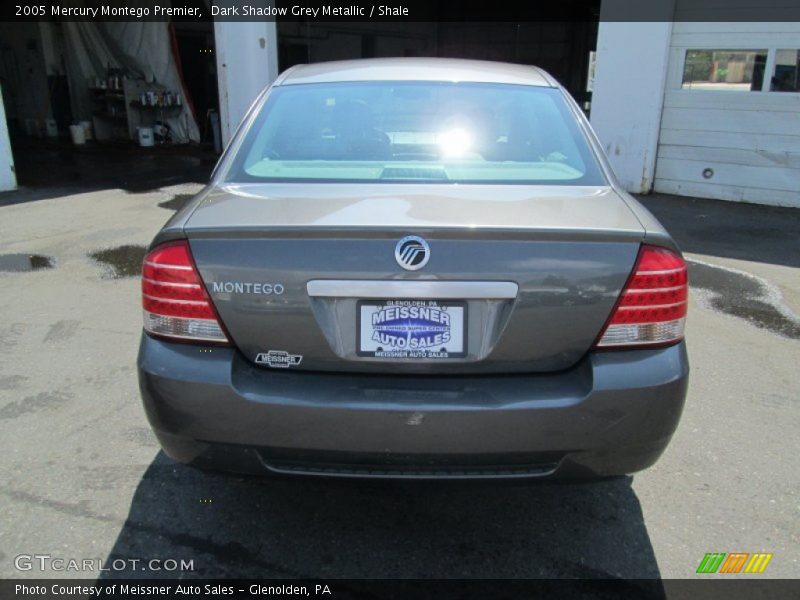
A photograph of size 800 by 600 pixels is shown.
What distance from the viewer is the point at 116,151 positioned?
14.3 meters

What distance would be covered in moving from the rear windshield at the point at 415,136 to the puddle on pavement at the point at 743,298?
2.81 m

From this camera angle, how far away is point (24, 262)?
235 inches

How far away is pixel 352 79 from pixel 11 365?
2.63 metres

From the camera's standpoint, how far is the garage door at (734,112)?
830 cm

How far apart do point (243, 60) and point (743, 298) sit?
8.69 metres

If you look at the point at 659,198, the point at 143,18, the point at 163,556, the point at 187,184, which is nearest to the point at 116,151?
the point at 143,18

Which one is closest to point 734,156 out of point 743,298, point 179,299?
point 743,298

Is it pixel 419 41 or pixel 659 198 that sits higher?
pixel 419 41

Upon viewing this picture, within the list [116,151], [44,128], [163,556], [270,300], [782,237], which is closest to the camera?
[270,300]

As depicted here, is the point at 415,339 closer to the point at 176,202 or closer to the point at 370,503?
the point at 370,503

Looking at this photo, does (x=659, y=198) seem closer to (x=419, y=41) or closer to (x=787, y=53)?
(x=787, y=53)

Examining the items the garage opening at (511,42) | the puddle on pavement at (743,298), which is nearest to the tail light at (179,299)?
the puddle on pavement at (743,298)

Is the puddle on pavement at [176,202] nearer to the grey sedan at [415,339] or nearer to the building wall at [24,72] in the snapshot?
the grey sedan at [415,339]

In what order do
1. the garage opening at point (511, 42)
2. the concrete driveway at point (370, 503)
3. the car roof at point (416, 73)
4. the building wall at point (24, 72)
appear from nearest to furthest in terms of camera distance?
the concrete driveway at point (370, 503), the car roof at point (416, 73), the building wall at point (24, 72), the garage opening at point (511, 42)
